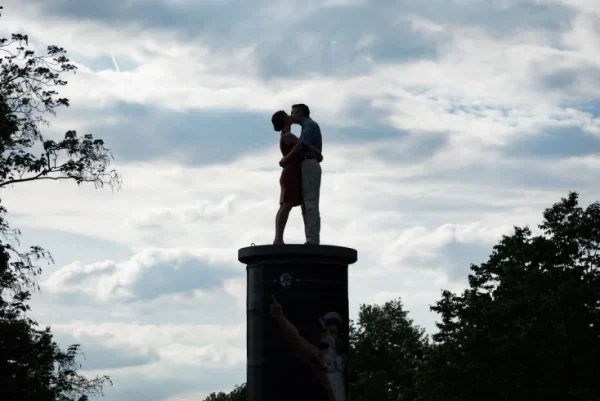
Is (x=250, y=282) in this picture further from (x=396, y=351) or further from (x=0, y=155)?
(x=396, y=351)

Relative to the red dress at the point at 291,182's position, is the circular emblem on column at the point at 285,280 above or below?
below

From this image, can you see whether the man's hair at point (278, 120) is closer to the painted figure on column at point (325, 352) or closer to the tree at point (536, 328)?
the painted figure on column at point (325, 352)

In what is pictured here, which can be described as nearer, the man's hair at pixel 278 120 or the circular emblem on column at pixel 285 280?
the circular emblem on column at pixel 285 280

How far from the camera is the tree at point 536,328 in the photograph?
48.1 metres

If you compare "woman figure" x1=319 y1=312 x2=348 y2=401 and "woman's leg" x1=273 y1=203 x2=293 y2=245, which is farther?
"woman's leg" x1=273 y1=203 x2=293 y2=245

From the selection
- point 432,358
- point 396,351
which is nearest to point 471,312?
point 432,358

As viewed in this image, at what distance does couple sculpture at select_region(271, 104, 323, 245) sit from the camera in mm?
25656

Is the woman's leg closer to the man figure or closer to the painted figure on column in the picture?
the man figure

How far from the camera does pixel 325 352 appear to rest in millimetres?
24000

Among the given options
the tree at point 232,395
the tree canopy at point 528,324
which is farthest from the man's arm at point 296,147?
the tree at point 232,395

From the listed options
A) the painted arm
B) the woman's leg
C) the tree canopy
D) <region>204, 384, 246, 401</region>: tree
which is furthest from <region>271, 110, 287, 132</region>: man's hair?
<region>204, 384, 246, 401</region>: tree

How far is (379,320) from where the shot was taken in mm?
84938

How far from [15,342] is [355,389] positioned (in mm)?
41708

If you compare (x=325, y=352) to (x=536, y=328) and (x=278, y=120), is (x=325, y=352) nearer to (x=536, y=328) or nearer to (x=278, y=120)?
(x=278, y=120)
